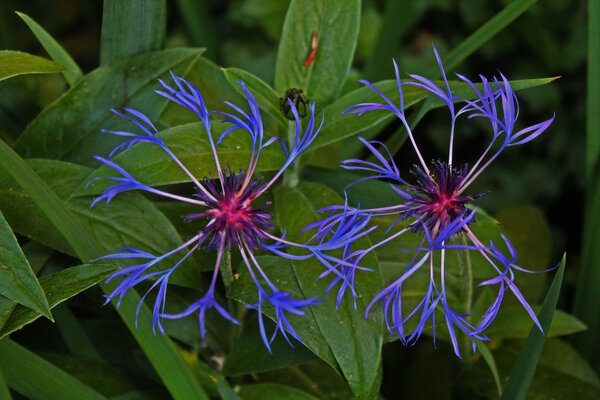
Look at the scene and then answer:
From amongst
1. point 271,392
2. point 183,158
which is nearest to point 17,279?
point 183,158

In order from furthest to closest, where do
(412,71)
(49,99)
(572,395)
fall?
(412,71) → (49,99) → (572,395)

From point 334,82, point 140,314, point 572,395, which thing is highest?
point 334,82

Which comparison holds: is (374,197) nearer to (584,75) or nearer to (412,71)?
(412,71)

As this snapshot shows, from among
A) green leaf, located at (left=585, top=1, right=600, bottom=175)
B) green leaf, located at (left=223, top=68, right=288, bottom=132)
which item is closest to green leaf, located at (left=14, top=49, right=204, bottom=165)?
green leaf, located at (left=223, top=68, right=288, bottom=132)

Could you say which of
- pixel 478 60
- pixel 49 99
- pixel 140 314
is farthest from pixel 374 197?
pixel 478 60

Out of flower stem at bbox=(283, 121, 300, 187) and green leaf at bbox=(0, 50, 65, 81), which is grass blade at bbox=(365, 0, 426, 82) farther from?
green leaf at bbox=(0, 50, 65, 81)

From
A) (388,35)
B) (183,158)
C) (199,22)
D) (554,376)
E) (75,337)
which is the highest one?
(199,22)

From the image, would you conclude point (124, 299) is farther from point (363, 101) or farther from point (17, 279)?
point (363, 101)
